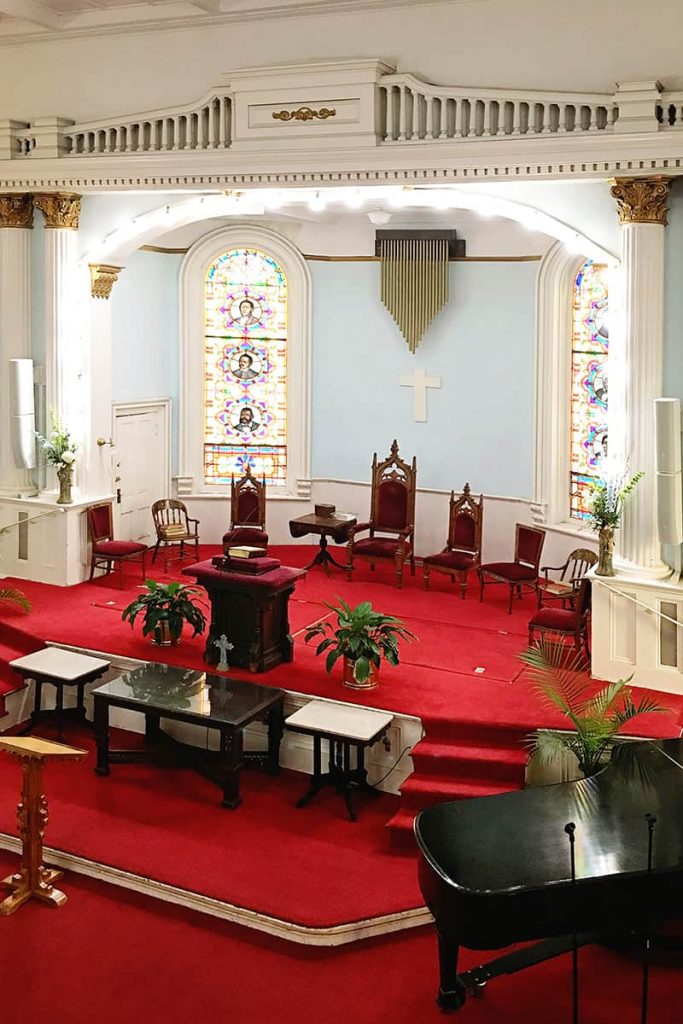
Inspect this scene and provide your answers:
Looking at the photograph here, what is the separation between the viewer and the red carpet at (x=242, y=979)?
6105 mm

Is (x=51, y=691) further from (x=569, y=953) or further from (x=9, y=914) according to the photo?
(x=569, y=953)

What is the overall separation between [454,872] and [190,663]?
461 cm

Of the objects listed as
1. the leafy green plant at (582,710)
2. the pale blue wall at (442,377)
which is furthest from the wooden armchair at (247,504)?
the leafy green plant at (582,710)

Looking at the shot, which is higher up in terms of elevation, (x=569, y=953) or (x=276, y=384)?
(x=276, y=384)

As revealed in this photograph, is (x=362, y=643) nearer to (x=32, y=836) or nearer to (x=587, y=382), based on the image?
(x=32, y=836)

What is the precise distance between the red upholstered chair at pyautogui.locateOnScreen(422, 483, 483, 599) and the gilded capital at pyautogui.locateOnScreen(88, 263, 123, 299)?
4.48 m

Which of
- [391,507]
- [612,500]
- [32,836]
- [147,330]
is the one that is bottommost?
[32,836]

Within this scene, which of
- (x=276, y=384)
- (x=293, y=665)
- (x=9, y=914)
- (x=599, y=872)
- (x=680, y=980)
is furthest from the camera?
(x=276, y=384)

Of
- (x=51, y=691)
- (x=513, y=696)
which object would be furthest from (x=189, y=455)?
(x=513, y=696)

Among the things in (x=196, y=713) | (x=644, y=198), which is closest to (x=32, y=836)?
(x=196, y=713)

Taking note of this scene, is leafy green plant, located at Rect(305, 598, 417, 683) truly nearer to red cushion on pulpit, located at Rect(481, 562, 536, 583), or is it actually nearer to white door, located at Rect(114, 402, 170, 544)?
red cushion on pulpit, located at Rect(481, 562, 536, 583)

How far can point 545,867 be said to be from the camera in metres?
5.56

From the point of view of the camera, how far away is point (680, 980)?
21.3ft

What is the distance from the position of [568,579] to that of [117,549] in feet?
16.3
